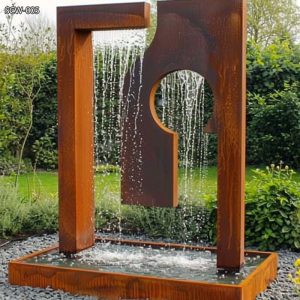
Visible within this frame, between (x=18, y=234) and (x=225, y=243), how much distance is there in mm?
2790

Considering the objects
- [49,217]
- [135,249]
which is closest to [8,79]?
[49,217]

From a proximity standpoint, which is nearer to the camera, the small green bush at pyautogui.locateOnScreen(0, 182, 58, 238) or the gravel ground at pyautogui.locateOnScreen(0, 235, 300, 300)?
the gravel ground at pyautogui.locateOnScreen(0, 235, 300, 300)

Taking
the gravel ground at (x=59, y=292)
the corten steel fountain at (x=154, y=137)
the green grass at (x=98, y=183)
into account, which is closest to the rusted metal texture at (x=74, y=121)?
the corten steel fountain at (x=154, y=137)

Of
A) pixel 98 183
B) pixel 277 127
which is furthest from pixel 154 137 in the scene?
pixel 277 127

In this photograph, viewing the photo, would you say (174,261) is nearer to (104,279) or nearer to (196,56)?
(104,279)

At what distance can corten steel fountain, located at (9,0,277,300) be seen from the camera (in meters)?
4.36

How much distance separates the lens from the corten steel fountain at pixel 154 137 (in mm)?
4359

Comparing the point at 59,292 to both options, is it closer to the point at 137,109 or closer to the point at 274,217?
the point at 137,109

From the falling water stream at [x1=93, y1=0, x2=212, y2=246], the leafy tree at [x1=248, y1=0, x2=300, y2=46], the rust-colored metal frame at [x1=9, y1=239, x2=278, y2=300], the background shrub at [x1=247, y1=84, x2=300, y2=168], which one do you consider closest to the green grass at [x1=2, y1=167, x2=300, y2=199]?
the falling water stream at [x1=93, y1=0, x2=212, y2=246]

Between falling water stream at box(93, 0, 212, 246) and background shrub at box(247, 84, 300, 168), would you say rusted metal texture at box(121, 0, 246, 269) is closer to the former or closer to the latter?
falling water stream at box(93, 0, 212, 246)

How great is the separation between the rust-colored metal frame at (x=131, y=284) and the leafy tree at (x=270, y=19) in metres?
16.2

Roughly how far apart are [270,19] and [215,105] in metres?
16.8

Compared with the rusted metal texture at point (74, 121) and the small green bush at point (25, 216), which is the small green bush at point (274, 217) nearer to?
the rusted metal texture at point (74, 121)

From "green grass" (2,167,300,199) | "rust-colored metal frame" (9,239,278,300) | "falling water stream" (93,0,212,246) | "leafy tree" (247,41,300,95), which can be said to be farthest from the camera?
"leafy tree" (247,41,300,95)
